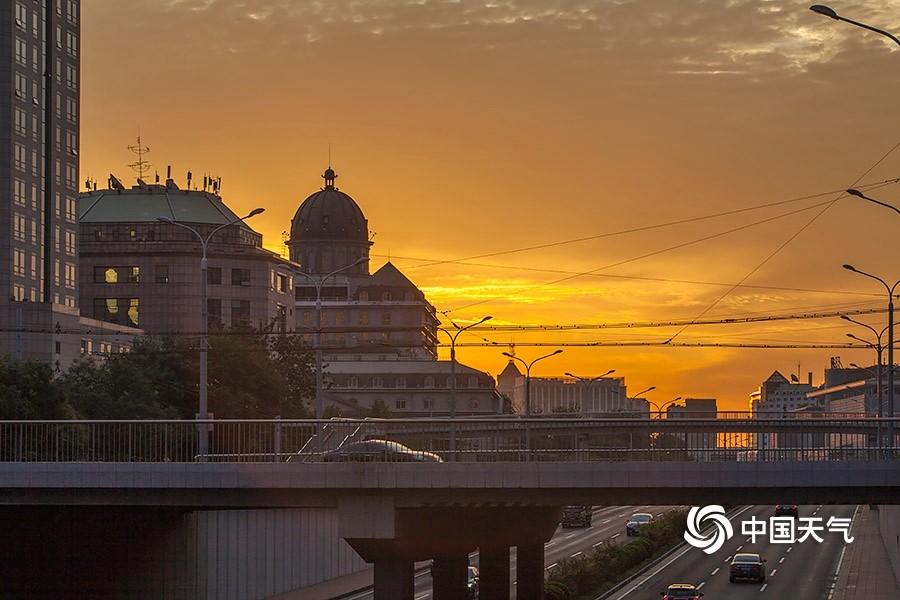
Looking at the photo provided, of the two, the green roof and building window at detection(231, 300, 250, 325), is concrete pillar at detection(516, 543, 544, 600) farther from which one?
the green roof

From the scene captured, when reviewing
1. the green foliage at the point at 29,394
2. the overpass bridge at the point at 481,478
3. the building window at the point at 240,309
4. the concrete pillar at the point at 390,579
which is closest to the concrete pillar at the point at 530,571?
the overpass bridge at the point at 481,478

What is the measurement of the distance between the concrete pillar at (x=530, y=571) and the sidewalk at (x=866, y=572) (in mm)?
19920

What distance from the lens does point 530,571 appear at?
61094 mm

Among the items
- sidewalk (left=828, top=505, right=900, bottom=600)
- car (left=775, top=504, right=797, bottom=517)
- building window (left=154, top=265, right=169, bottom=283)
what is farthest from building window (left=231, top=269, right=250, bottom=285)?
sidewalk (left=828, top=505, right=900, bottom=600)

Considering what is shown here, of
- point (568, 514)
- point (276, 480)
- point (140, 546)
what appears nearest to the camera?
point (276, 480)

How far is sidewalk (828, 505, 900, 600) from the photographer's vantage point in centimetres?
7606

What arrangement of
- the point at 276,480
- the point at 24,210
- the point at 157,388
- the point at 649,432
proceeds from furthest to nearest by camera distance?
the point at 24,210
the point at 157,388
the point at 649,432
the point at 276,480

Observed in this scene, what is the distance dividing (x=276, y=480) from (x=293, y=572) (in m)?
30.8

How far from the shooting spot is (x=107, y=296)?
157250 mm

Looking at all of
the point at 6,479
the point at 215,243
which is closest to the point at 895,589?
the point at 6,479

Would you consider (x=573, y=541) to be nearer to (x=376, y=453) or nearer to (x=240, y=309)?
(x=240, y=309)

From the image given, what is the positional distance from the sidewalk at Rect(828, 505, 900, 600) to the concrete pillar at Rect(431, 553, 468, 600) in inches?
957

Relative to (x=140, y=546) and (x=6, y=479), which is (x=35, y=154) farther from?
(x=6, y=479)

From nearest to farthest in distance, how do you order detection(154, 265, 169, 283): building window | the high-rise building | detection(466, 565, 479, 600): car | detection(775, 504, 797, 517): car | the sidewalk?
detection(466, 565, 479, 600): car < the sidewalk < the high-rise building < detection(775, 504, 797, 517): car < detection(154, 265, 169, 283): building window
